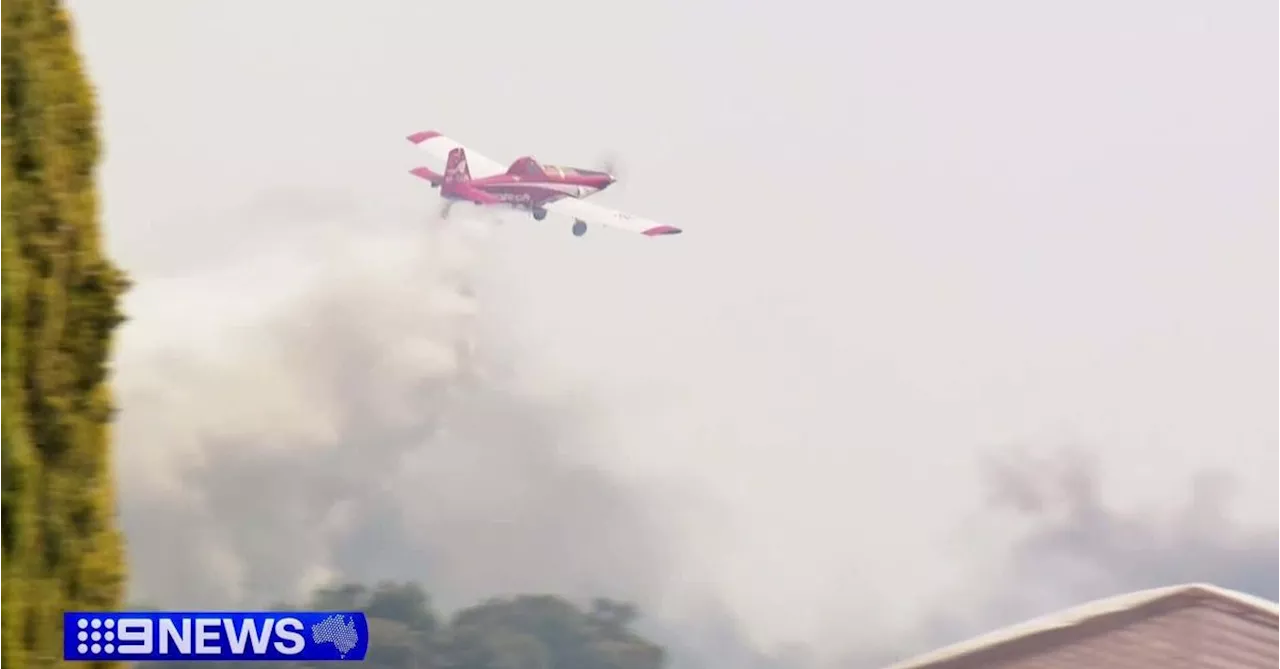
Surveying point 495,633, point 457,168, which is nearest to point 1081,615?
point 495,633

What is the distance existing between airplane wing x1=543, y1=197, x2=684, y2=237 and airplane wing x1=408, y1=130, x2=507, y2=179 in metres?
0.30

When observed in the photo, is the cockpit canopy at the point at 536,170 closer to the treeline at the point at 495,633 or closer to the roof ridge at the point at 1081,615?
the treeline at the point at 495,633

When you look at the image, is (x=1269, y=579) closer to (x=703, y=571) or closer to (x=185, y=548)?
(x=703, y=571)

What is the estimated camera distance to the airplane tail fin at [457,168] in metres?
6.36

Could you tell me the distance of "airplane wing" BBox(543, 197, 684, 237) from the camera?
21.1ft

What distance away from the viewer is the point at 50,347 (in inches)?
79.8

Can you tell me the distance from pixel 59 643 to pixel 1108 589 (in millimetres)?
5695

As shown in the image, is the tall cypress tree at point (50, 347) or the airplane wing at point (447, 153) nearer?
the tall cypress tree at point (50, 347)

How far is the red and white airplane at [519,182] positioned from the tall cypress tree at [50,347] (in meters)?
4.18

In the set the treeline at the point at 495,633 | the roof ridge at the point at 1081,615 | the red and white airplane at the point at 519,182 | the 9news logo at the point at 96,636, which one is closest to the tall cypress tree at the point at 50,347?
the 9news logo at the point at 96,636

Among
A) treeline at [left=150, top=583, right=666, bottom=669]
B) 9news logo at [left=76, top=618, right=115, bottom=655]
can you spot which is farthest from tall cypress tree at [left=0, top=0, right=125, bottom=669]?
treeline at [left=150, top=583, right=666, bottom=669]

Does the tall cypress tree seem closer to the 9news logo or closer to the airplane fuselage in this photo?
the 9news logo

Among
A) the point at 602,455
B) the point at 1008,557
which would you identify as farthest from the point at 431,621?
the point at 1008,557

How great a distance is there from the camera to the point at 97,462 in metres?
2.18
